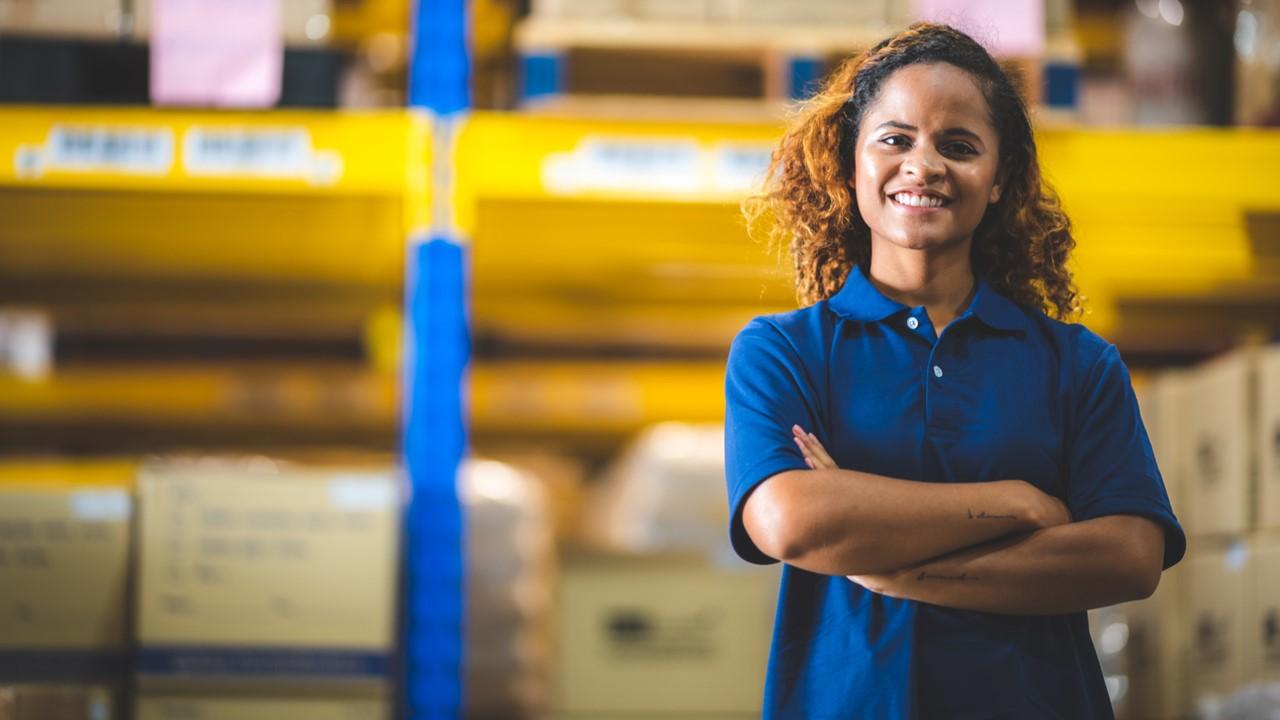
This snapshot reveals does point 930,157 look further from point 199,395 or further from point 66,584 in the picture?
point 199,395

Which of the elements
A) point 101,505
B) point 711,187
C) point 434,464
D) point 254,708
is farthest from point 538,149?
point 254,708

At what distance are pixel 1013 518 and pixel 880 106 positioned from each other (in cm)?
53

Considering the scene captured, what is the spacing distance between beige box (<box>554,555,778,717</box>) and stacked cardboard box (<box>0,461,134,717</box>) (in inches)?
44.3

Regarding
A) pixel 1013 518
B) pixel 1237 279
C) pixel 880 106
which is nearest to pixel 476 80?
pixel 1237 279

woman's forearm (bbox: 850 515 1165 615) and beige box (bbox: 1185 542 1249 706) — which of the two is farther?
beige box (bbox: 1185 542 1249 706)

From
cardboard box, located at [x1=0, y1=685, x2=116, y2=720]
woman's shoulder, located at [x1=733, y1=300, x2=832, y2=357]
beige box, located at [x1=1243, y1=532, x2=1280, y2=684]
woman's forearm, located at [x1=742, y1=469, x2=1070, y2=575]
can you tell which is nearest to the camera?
woman's forearm, located at [x1=742, y1=469, x2=1070, y2=575]

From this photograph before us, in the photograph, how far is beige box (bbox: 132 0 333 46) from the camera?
3379mm

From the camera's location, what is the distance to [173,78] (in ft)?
10.9

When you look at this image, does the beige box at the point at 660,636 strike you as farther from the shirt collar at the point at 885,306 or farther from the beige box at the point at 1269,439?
the shirt collar at the point at 885,306

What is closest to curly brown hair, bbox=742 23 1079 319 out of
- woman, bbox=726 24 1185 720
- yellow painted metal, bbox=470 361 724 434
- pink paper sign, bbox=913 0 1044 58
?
woman, bbox=726 24 1185 720

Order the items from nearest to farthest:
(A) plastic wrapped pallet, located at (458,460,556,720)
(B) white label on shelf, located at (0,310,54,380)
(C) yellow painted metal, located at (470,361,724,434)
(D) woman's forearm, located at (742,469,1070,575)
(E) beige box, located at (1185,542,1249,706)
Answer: (D) woman's forearm, located at (742,469,1070,575), (E) beige box, located at (1185,542,1249,706), (A) plastic wrapped pallet, located at (458,460,556,720), (C) yellow painted metal, located at (470,361,724,434), (B) white label on shelf, located at (0,310,54,380)

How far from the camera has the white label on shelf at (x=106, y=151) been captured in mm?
3332

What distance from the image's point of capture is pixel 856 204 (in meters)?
1.75

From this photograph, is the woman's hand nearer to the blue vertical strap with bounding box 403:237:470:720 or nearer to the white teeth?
the white teeth
